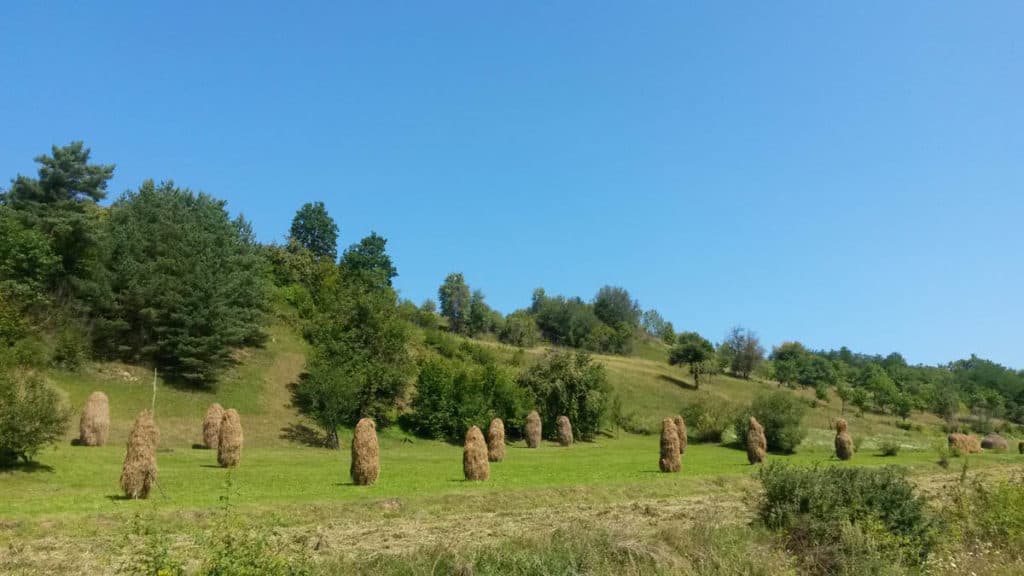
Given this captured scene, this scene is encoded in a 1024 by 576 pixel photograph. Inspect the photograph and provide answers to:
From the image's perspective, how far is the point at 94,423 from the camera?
29.4 m

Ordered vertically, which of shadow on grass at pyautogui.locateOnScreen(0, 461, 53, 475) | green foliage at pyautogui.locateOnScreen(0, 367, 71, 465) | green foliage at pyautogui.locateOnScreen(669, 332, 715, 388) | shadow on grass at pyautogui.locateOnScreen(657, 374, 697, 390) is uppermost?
green foliage at pyautogui.locateOnScreen(669, 332, 715, 388)

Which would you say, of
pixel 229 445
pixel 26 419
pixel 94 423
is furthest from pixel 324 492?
pixel 94 423

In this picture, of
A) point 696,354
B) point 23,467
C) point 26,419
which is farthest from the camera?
point 696,354

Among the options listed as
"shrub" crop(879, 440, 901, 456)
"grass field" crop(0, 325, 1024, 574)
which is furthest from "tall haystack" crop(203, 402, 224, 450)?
"shrub" crop(879, 440, 901, 456)

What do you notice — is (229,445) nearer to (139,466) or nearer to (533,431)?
(139,466)

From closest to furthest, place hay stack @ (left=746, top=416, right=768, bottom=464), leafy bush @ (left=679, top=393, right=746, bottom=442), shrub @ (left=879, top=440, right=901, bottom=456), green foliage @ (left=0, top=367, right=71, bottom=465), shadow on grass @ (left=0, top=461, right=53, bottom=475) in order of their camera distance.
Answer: green foliage @ (left=0, top=367, right=71, bottom=465), shadow on grass @ (left=0, top=461, right=53, bottom=475), hay stack @ (left=746, top=416, right=768, bottom=464), shrub @ (left=879, top=440, right=901, bottom=456), leafy bush @ (left=679, top=393, right=746, bottom=442)

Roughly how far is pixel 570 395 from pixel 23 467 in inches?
1557

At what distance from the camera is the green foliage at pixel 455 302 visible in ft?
357

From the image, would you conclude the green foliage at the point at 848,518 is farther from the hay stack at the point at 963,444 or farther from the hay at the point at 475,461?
the hay stack at the point at 963,444

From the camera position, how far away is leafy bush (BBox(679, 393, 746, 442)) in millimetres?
52969

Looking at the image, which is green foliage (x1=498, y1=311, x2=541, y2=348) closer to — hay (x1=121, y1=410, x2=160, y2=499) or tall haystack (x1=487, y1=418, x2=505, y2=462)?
tall haystack (x1=487, y1=418, x2=505, y2=462)

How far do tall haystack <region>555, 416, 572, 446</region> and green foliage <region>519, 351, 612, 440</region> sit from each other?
12.6 feet

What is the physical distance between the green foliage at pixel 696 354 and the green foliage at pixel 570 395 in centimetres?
2915

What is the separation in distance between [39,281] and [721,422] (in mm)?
51683
